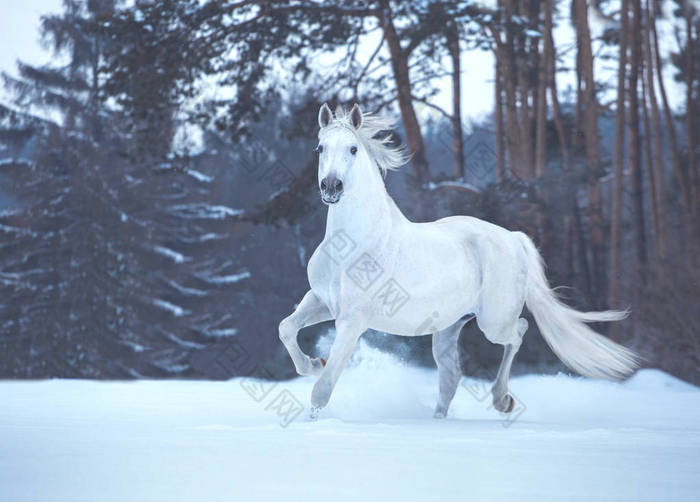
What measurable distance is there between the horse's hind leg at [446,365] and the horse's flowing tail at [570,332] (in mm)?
642

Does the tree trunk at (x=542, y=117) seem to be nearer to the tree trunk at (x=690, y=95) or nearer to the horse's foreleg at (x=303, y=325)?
the tree trunk at (x=690, y=95)

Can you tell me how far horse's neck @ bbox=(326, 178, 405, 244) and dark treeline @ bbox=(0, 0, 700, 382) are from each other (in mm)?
3567

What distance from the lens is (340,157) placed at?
4.18 meters

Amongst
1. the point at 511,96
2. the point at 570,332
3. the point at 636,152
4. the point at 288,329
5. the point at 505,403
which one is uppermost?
the point at 511,96

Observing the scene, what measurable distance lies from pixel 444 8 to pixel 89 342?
11.7m

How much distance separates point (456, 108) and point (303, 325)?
36.1 feet

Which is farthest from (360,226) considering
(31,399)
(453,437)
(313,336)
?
(313,336)

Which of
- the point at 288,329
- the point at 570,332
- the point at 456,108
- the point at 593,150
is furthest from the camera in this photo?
the point at 456,108

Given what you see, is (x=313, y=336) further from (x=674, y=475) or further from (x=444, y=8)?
(x=674, y=475)

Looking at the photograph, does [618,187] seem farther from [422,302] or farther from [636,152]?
[422,302]

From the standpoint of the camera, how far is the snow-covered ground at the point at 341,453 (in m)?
2.38

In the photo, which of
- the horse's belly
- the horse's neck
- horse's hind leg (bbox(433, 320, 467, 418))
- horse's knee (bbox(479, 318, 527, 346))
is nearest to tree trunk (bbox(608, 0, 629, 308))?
horse's knee (bbox(479, 318, 527, 346))

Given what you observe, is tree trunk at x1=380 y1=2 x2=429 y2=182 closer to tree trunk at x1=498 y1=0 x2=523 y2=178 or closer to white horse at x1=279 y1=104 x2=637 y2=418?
tree trunk at x1=498 y1=0 x2=523 y2=178

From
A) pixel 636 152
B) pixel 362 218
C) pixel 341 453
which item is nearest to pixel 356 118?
pixel 362 218
